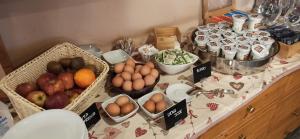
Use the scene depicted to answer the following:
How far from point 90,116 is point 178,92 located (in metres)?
0.35

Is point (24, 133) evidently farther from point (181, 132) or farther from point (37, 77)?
point (181, 132)

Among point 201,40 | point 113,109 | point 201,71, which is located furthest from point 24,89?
point 201,40

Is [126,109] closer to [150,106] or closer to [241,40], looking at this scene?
[150,106]

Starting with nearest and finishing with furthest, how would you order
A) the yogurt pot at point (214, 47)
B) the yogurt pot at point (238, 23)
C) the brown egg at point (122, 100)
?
the brown egg at point (122, 100) < the yogurt pot at point (214, 47) < the yogurt pot at point (238, 23)

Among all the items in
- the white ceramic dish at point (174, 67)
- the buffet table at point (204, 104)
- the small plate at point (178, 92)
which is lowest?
the buffet table at point (204, 104)

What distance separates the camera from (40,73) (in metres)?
0.94

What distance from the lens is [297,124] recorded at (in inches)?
63.5

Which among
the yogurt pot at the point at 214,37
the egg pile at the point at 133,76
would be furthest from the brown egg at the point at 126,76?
the yogurt pot at the point at 214,37

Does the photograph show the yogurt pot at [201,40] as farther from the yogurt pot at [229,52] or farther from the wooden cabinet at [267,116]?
the wooden cabinet at [267,116]

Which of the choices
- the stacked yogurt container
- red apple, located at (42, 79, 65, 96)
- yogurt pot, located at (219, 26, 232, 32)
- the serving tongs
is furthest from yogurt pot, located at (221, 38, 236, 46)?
red apple, located at (42, 79, 65, 96)

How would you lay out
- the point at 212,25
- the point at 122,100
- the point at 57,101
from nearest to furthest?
the point at 57,101, the point at 122,100, the point at 212,25

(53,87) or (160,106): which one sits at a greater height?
(53,87)

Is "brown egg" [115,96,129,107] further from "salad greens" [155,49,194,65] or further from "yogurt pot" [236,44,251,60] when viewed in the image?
"yogurt pot" [236,44,251,60]

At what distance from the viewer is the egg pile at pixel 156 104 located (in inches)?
34.1
